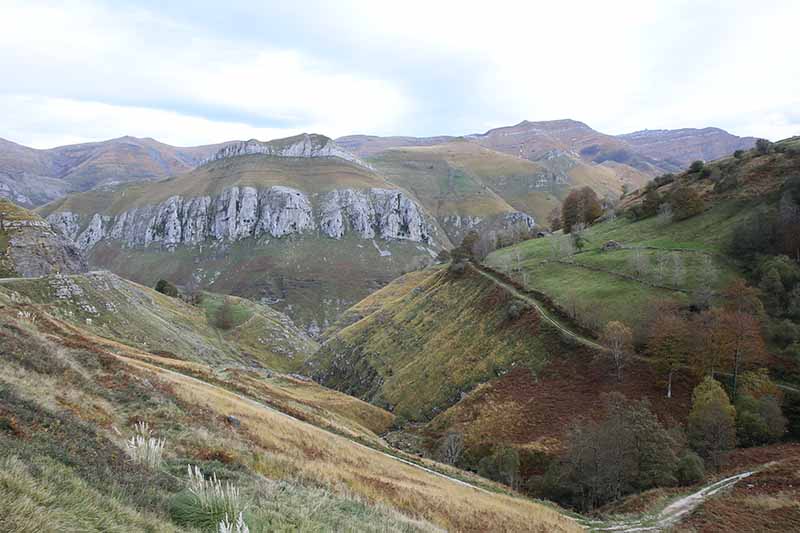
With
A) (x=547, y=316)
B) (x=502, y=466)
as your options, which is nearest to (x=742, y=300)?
(x=547, y=316)

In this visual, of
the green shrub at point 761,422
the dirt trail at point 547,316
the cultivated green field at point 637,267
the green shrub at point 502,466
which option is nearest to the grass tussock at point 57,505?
the green shrub at point 502,466

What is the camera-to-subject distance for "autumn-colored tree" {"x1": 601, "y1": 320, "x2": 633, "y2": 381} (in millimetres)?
46719

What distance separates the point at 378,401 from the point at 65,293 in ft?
176

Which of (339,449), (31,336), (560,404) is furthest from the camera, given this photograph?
(560,404)

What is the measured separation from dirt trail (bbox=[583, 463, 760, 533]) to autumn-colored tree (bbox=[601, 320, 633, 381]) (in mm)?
20432

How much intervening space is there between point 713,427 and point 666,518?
58.5 ft

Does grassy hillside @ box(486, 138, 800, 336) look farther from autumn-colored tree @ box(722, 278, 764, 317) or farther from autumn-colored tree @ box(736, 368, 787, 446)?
autumn-colored tree @ box(736, 368, 787, 446)

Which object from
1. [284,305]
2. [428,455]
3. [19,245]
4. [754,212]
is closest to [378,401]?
[428,455]

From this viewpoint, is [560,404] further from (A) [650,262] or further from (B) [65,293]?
(B) [65,293]

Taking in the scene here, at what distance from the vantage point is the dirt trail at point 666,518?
22.0 meters

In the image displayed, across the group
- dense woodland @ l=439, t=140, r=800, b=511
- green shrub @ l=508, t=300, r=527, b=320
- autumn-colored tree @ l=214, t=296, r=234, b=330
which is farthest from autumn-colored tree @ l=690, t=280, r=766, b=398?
autumn-colored tree @ l=214, t=296, r=234, b=330

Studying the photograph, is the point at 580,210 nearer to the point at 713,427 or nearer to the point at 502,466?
the point at 713,427

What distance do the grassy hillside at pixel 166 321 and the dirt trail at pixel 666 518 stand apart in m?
54.2

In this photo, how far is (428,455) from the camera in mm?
47531
